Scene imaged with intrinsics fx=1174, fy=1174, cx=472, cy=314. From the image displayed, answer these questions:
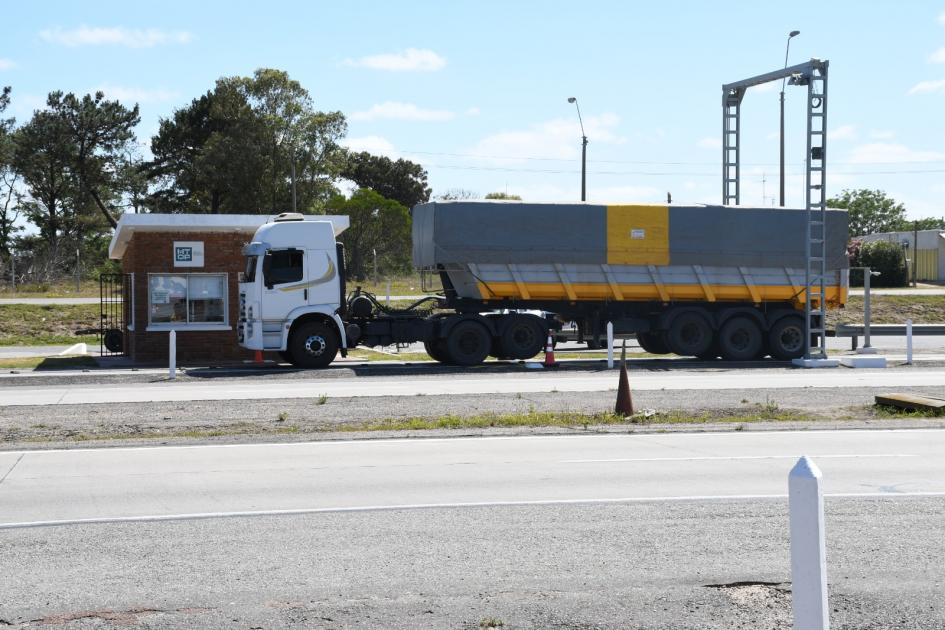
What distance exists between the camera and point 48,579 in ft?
23.3

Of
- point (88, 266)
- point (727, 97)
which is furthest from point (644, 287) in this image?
point (88, 266)

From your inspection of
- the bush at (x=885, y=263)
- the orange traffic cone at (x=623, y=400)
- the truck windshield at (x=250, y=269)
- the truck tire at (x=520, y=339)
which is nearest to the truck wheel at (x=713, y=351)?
the truck tire at (x=520, y=339)

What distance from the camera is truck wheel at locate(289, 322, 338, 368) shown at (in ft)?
88.0

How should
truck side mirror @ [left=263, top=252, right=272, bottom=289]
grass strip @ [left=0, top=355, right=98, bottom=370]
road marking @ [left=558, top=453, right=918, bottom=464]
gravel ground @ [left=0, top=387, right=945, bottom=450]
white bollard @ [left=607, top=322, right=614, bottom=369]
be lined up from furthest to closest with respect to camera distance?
grass strip @ [left=0, top=355, right=98, bottom=370] < white bollard @ [left=607, top=322, right=614, bottom=369] < truck side mirror @ [left=263, top=252, right=272, bottom=289] < gravel ground @ [left=0, top=387, right=945, bottom=450] < road marking @ [left=558, top=453, right=918, bottom=464]

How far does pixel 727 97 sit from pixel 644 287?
647 centimetres

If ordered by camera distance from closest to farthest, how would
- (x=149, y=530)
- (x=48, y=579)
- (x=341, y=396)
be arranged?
(x=48, y=579) → (x=149, y=530) → (x=341, y=396)

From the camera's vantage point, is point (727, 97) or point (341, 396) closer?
point (341, 396)

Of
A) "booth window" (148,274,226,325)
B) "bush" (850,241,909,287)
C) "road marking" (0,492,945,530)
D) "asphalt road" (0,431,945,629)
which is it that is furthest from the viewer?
"bush" (850,241,909,287)

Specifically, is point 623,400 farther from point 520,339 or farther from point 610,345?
point 520,339

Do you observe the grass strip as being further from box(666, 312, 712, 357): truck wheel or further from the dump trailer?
box(666, 312, 712, 357): truck wheel

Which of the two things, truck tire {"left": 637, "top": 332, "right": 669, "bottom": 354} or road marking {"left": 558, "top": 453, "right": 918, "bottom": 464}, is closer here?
road marking {"left": 558, "top": 453, "right": 918, "bottom": 464}

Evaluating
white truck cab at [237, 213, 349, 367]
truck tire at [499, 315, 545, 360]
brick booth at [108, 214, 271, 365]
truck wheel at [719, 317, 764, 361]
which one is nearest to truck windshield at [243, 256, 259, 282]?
white truck cab at [237, 213, 349, 367]

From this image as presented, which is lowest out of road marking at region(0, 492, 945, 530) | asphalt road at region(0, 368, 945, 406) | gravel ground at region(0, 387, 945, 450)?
asphalt road at region(0, 368, 945, 406)

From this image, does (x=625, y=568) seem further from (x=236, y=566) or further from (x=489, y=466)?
(x=489, y=466)
